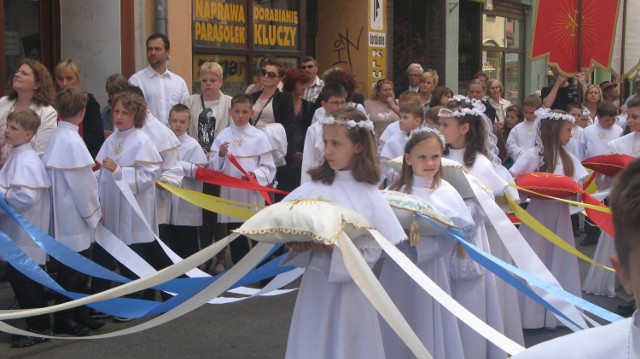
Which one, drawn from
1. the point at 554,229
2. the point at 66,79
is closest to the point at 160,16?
the point at 66,79

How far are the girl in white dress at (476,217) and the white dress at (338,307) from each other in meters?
1.09

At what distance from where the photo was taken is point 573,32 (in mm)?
11461

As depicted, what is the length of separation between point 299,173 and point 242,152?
4.13 ft

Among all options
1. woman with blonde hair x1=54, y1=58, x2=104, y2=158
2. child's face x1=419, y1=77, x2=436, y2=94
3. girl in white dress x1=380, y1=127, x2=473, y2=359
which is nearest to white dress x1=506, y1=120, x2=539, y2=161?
child's face x1=419, y1=77, x2=436, y2=94

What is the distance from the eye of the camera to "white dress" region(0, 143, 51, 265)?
6016mm

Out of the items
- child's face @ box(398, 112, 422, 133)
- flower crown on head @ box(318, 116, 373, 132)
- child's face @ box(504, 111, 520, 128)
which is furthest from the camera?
child's face @ box(504, 111, 520, 128)

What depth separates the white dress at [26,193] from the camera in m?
6.02

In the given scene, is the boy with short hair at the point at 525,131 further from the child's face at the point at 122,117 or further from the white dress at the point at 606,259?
the child's face at the point at 122,117

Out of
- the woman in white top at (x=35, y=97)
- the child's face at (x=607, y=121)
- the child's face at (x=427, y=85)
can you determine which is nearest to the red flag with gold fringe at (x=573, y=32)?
the child's face at (x=607, y=121)

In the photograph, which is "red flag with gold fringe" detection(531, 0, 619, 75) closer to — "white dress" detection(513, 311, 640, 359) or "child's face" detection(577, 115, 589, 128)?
"child's face" detection(577, 115, 589, 128)

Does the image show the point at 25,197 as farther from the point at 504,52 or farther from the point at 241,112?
the point at 504,52

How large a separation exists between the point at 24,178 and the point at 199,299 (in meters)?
2.22

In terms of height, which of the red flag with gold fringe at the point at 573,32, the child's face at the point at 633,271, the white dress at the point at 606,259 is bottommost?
the white dress at the point at 606,259

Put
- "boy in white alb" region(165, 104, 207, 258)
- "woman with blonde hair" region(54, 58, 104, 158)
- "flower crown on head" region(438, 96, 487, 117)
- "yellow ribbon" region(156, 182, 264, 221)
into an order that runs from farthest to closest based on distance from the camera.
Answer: "boy in white alb" region(165, 104, 207, 258), "woman with blonde hair" region(54, 58, 104, 158), "flower crown on head" region(438, 96, 487, 117), "yellow ribbon" region(156, 182, 264, 221)
